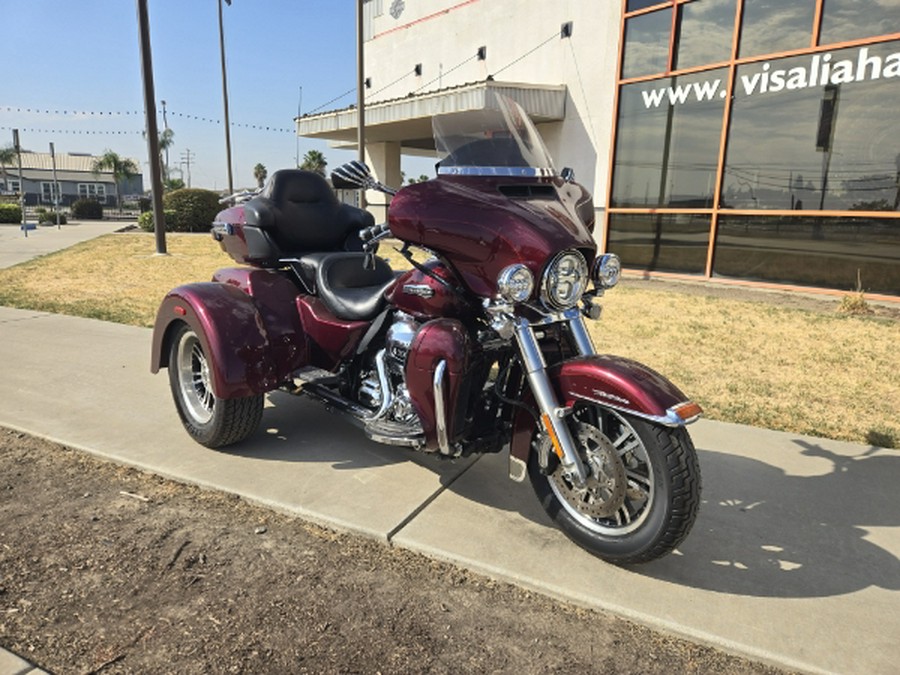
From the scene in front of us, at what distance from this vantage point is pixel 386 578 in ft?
8.24

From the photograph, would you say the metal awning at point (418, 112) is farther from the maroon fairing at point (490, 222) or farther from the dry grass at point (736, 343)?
the maroon fairing at point (490, 222)

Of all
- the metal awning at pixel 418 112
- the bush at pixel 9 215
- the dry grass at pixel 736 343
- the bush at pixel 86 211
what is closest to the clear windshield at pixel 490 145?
the dry grass at pixel 736 343

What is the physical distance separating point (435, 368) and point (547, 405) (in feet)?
1.77

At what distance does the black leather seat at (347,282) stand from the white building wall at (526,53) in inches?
416

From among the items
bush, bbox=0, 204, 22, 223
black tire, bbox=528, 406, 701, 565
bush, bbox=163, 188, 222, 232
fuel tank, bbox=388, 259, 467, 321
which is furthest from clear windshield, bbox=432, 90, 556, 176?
bush, bbox=0, 204, 22, 223

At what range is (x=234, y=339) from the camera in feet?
11.3

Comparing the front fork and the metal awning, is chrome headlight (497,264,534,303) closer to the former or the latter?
the front fork

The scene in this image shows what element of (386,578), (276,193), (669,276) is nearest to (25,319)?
(276,193)

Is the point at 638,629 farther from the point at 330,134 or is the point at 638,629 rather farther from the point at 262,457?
the point at 330,134

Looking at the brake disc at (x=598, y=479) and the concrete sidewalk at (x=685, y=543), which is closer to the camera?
the concrete sidewalk at (x=685, y=543)

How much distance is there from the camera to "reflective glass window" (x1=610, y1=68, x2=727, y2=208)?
11.3 metres

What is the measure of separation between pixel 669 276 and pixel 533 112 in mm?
4726

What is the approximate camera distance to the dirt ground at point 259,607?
207 cm

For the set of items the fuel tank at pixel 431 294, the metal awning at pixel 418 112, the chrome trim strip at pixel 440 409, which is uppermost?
the metal awning at pixel 418 112
